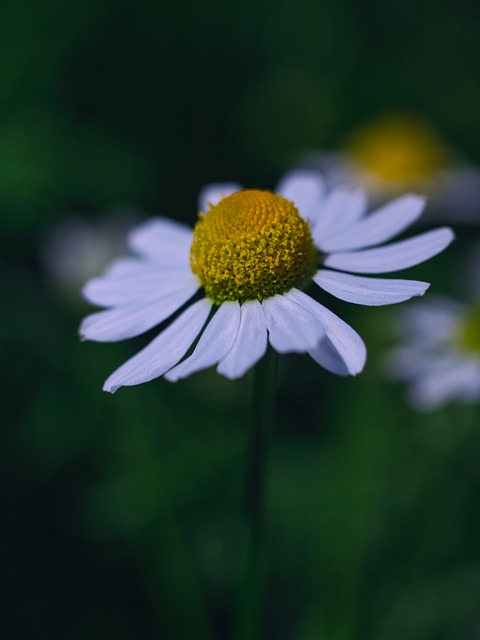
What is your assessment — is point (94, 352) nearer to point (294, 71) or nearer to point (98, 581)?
point (98, 581)

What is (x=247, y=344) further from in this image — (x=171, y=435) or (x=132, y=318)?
(x=171, y=435)

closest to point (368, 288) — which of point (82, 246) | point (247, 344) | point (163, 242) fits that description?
point (247, 344)

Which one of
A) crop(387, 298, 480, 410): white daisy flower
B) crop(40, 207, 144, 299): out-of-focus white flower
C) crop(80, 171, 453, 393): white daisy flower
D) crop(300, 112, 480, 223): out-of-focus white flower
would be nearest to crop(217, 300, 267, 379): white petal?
crop(80, 171, 453, 393): white daisy flower

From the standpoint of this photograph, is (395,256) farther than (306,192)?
No

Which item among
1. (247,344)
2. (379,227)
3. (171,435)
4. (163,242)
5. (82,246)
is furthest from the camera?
(82,246)

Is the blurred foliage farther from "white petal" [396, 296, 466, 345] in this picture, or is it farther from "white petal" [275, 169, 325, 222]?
"white petal" [275, 169, 325, 222]

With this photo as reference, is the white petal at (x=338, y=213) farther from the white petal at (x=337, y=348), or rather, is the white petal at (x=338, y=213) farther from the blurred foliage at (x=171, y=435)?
the blurred foliage at (x=171, y=435)

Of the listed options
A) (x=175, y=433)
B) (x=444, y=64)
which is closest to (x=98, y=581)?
(x=175, y=433)
